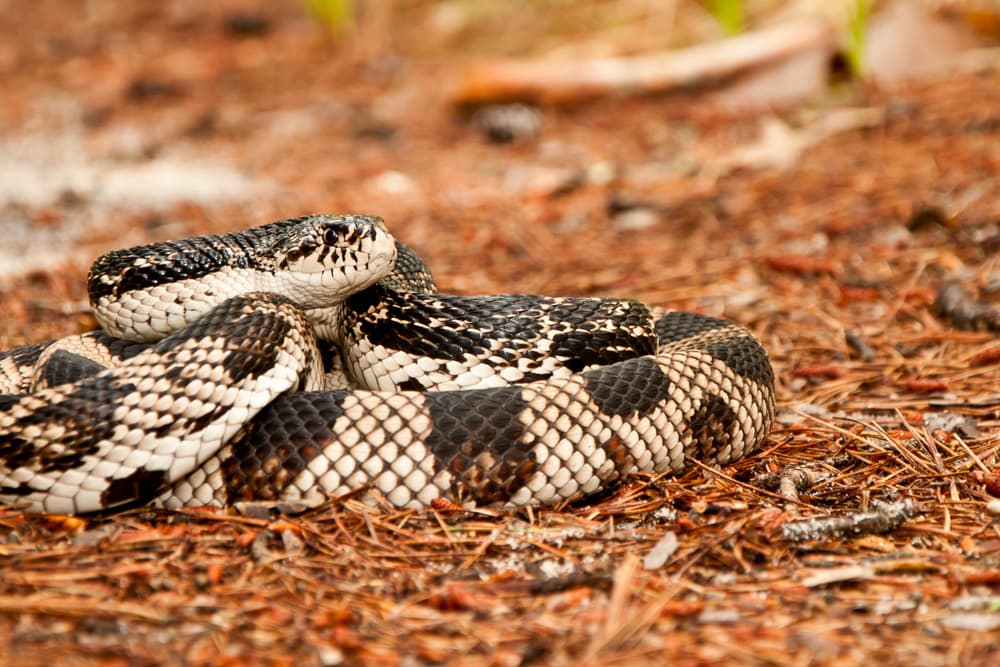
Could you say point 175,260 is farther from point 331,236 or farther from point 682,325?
point 682,325

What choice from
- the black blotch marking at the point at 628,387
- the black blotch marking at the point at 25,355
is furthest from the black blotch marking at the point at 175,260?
the black blotch marking at the point at 628,387

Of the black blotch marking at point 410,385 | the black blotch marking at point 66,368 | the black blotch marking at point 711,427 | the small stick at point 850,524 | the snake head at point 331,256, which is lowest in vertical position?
the small stick at point 850,524

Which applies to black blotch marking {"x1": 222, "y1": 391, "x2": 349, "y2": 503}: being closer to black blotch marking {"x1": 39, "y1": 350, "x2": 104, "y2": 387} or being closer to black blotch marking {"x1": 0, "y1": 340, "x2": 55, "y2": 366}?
black blotch marking {"x1": 39, "y1": 350, "x2": 104, "y2": 387}

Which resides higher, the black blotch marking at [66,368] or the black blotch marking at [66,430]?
the black blotch marking at [66,368]

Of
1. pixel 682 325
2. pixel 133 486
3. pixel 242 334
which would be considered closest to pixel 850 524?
pixel 682 325

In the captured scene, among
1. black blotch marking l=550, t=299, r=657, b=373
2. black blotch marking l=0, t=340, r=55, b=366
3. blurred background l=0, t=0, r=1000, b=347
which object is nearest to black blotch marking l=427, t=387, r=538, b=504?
black blotch marking l=550, t=299, r=657, b=373

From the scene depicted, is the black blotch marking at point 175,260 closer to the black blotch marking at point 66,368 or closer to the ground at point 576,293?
the black blotch marking at point 66,368

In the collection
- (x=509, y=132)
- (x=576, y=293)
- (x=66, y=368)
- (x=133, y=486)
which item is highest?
(x=509, y=132)

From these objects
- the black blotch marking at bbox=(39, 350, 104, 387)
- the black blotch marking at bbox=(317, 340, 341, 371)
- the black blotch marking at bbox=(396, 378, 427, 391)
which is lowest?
the black blotch marking at bbox=(396, 378, 427, 391)
